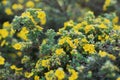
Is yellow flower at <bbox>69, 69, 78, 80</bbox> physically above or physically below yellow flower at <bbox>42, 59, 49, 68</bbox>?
below

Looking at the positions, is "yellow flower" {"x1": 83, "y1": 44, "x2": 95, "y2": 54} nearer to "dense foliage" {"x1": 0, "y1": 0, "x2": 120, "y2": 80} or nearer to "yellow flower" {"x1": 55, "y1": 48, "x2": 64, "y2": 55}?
"dense foliage" {"x1": 0, "y1": 0, "x2": 120, "y2": 80}

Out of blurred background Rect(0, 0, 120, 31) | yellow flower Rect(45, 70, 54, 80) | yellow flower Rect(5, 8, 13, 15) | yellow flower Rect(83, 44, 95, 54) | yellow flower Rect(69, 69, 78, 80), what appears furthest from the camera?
yellow flower Rect(5, 8, 13, 15)

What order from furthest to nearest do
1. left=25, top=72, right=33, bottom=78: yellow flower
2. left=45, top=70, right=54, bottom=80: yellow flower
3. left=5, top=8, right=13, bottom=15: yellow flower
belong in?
1. left=5, top=8, right=13, bottom=15: yellow flower
2. left=25, top=72, right=33, bottom=78: yellow flower
3. left=45, top=70, right=54, bottom=80: yellow flower

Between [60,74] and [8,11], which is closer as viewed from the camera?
[60,74]

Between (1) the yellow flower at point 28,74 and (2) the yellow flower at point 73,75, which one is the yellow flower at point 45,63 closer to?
(1) the yellow flower at point 28,74

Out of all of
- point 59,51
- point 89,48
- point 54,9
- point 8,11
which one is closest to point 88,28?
point 89,48

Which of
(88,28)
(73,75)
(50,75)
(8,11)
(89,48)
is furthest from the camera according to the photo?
(8,11)

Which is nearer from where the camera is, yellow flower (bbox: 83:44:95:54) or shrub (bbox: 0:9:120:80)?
shrub (bbox: 0:9:120:80)

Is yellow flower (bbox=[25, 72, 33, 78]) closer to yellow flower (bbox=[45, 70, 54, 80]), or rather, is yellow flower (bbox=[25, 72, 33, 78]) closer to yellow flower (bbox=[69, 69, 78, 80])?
yellow flower (bbox=[45, 70, 54, 80])

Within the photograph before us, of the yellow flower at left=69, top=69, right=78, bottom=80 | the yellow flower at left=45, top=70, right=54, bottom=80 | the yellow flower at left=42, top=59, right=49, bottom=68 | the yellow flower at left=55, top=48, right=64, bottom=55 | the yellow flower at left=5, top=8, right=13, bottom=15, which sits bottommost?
the yellow flower at left=69, top=69, right=78, bottom=80

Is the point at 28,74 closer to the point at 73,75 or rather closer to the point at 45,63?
the point at 45,63

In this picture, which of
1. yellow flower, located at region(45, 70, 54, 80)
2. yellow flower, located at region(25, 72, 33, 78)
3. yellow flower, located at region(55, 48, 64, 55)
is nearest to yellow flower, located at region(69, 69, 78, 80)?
yellow flower, located at region(45, 70, 54, 80)

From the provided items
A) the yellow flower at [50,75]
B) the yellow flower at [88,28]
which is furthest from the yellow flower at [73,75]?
the yellow flower at [88,28]

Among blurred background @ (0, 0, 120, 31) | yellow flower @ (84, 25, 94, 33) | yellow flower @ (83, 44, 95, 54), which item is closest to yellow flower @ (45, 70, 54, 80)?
yellow flower @ (83, 44, 95, 54)
